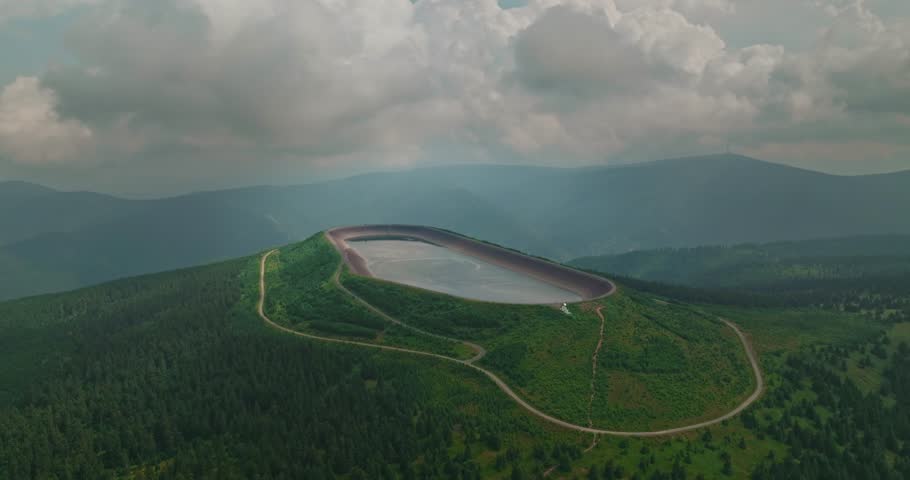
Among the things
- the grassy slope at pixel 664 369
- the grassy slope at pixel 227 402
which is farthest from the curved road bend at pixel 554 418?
the grassy slope at pixel 227 402

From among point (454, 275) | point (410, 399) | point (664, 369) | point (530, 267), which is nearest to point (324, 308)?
point (454, 275)

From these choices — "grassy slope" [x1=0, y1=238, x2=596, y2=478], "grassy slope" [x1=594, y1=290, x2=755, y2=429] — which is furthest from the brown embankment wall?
"grassy slope" [x1=0, y1=238, x2=596, y2=478]

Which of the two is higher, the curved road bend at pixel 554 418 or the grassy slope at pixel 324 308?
the grassy slope at pixel 324 308

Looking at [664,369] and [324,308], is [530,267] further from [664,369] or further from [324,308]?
[664,369]

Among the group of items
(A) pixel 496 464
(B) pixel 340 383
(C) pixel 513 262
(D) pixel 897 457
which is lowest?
(D) pixel 897 457

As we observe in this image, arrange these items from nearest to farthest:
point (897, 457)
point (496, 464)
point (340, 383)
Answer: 1. point (496, 464)
2. point (897, 457)
3. point (340, 383)

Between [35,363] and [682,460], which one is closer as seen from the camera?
[682,460]

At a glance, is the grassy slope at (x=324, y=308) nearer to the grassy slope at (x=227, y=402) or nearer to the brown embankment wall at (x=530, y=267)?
the grassy slope at (x=227, y=402)

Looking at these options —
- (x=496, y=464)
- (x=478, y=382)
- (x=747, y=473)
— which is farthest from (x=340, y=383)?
(x=747, y=473)

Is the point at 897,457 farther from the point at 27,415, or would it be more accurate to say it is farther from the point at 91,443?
the point at 27,415
